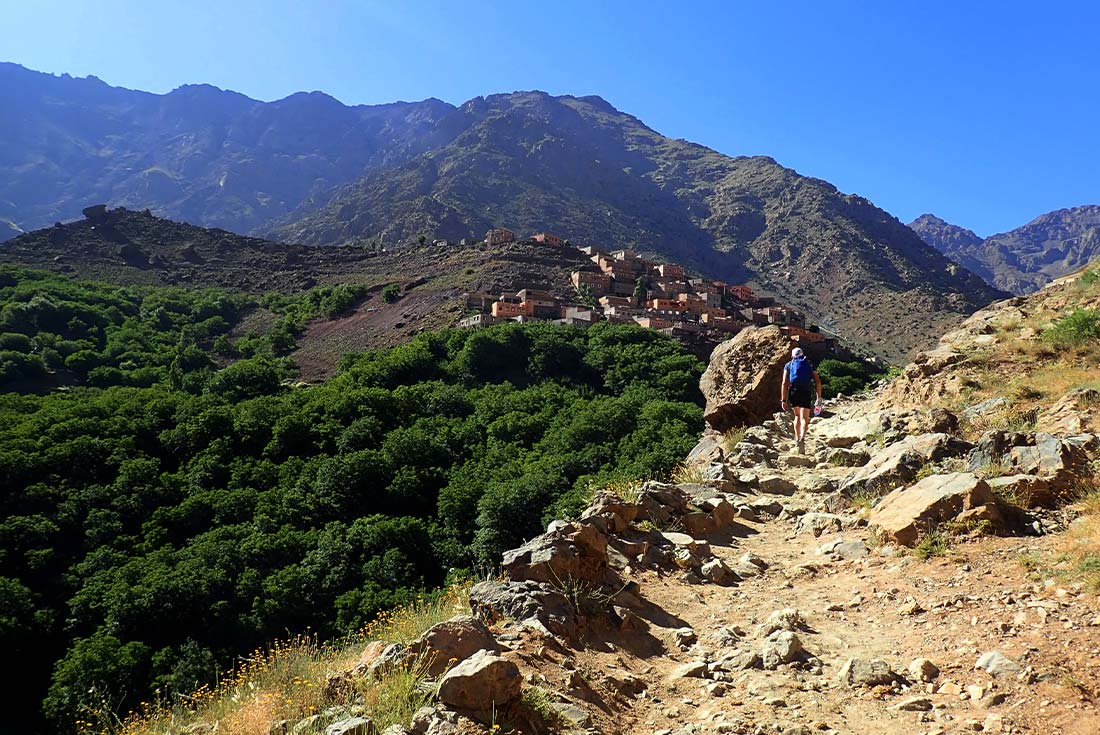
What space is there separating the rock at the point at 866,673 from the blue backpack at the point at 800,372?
692cm

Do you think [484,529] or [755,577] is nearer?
[755,577]

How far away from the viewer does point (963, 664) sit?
418cm

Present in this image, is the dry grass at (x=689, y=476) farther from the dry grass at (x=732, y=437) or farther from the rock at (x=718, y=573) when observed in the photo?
the rock at (x=718, y=573)

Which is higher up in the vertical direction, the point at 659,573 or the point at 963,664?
the point at 963,664

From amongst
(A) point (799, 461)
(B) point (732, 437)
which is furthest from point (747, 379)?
(A) point (799, 461)

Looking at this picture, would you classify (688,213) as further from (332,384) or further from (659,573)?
(659,573)

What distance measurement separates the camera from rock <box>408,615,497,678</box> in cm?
414

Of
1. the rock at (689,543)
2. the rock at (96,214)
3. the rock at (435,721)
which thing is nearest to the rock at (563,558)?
the rock at (689,543)

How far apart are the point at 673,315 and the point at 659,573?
201 feet

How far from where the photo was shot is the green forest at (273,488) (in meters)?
19.1

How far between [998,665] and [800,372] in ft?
23.8

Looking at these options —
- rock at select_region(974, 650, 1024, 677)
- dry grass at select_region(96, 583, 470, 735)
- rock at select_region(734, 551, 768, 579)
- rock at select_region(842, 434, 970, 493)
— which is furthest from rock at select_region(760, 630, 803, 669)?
rock at select_region(842, 434, 970, 493)

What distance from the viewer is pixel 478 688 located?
12.2 ft

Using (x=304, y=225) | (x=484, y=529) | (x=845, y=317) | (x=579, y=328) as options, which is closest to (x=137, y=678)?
(x=484, y=529)
